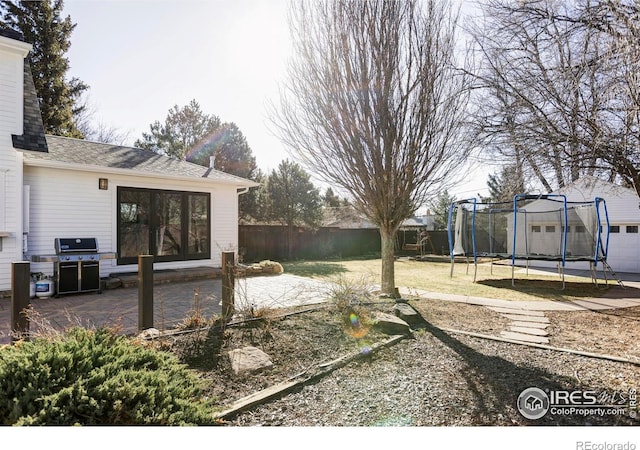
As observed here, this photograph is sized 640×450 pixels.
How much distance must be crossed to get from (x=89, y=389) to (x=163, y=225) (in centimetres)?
725

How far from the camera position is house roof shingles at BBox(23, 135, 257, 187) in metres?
A: 7.11

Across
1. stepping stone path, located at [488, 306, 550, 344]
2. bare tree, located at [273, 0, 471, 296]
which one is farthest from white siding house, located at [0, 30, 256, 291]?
stepping stone path, located at [488, 306, 550, 344]

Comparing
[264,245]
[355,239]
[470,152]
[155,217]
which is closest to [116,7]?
[155,217]

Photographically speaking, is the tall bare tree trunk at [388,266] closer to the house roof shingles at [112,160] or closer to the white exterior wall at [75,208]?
the white exterior wall at [75,208]

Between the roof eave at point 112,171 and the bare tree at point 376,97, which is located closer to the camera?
the bare tree at point 376,97

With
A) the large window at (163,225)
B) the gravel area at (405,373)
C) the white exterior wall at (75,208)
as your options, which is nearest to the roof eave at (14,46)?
the white exterior wall at (75,208)

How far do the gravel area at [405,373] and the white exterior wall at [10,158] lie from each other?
514cm

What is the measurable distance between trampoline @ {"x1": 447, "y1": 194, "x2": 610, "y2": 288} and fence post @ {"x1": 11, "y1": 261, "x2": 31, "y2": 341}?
8.79 m

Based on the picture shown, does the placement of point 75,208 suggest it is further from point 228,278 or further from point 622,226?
point 622,226

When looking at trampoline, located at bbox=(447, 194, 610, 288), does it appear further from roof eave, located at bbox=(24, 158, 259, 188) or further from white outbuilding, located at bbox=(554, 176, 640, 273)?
roof eave, located at bbox=(24, 158, 259, 188)

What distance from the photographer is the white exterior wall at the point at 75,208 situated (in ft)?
22.7

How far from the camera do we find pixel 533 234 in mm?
9977

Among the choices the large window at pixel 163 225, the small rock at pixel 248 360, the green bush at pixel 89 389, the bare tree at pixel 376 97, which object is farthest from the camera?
the large window at pixel 163 225

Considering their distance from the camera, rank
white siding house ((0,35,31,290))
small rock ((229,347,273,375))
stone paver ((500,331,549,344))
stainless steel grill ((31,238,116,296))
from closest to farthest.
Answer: small rock ((229,347,273,375)) < stone paver ((500,331,549,344)) < white siding house ((0,35,31,290)) < stainless steel grill ((31,238,116,296))
